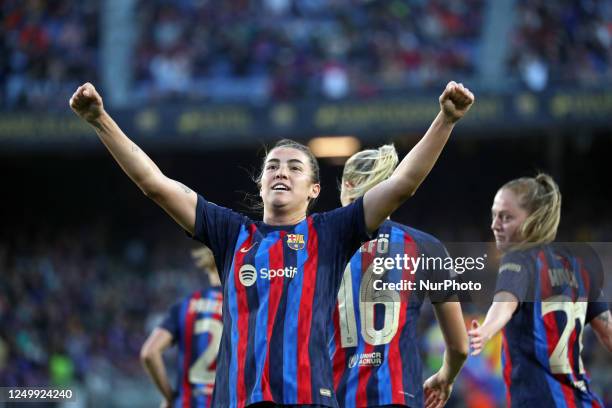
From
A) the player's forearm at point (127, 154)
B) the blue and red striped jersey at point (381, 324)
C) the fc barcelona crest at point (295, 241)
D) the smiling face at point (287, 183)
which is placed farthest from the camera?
the blue and red striped jersey at point (381, 324)

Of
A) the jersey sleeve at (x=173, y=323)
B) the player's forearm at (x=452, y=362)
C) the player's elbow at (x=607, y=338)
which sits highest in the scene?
Answer: the jersey sleeve at (x=173, y=323)

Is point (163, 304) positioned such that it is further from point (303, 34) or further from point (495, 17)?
point (495, 17)

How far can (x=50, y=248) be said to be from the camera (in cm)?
2016

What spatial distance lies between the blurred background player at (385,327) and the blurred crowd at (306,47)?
12.2 meters

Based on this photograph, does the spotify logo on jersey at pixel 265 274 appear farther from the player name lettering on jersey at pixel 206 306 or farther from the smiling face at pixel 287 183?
the player name lettering on jersey at pixel 206 306

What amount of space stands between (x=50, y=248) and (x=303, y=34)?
257 inches

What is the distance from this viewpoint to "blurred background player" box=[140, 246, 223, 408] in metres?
7.49

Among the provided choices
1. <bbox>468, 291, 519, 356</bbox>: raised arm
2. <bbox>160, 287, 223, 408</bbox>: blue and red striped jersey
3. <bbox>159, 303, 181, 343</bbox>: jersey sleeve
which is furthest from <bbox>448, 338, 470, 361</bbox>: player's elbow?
<bbox>159, 303, 181, 343</bbox>: jersey sleeve

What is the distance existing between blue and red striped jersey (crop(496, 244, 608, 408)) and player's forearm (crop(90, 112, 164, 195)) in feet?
6.41

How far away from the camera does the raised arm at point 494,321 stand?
4.59m

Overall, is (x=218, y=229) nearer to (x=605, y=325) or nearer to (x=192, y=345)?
(x=605, y=325)

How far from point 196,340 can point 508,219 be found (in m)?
2.94

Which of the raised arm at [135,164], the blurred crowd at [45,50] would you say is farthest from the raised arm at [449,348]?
the blurred crowd at [45,50]

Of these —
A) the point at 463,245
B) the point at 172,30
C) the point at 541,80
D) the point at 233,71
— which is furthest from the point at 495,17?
the point at 463,245
